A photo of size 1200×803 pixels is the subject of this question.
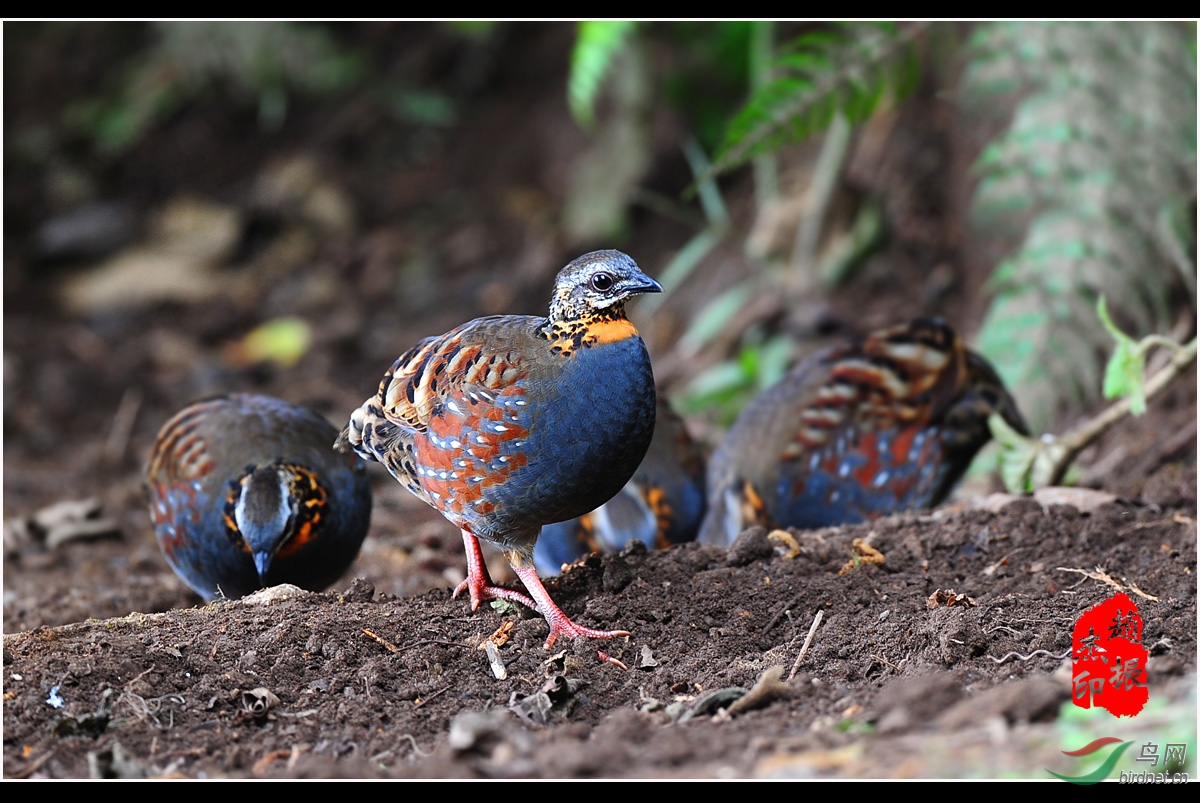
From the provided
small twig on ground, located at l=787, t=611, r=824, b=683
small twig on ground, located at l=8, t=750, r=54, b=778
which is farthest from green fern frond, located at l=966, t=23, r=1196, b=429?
small twig on ground, located at l=8, t=750, r=54, b=778

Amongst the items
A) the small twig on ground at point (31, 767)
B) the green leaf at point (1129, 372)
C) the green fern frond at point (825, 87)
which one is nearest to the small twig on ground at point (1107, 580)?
the green leaf at point (1129, 372)

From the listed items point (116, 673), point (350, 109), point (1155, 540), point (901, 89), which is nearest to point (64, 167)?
point (350, 109)

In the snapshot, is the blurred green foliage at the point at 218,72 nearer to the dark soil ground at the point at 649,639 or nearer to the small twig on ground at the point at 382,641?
the dark soil ground at the point at 649,639

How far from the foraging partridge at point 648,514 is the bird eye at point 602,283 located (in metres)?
1.83

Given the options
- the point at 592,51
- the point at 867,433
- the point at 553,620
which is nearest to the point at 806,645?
the point at 553,620

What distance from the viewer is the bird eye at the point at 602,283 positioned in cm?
329

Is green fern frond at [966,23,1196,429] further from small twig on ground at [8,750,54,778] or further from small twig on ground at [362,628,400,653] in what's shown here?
small twig on ground at [8,750,54,778]

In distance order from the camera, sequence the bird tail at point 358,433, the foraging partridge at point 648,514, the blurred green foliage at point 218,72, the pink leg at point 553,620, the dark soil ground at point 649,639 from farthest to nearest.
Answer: the blurred green foliage at point 218,72 < the foraging partridge at point 648,514 < the bird tail at point 358,433 < the pink leg at point 553,620 < the dark soil ground at point 649,639

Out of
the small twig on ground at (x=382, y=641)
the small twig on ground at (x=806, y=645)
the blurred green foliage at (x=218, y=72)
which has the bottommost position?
the small twig on ground at (x=806, y=645)

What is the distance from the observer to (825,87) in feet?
18.8

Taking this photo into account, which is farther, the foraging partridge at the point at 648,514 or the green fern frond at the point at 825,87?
the green fern frond at the point at 825,87

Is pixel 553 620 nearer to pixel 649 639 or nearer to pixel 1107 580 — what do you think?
pixel 649 639

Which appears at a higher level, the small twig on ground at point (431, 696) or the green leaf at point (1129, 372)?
the small twig on ground at point (431, 696)

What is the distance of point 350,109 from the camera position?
10.6m
